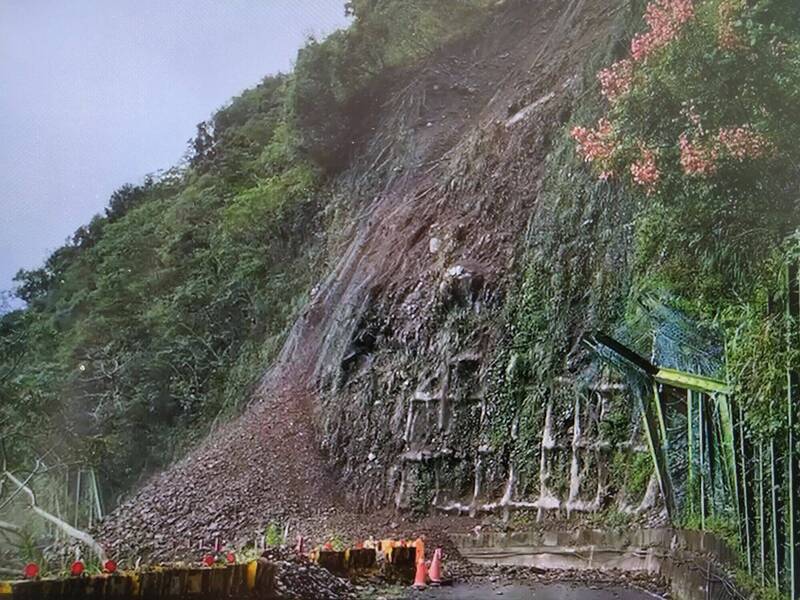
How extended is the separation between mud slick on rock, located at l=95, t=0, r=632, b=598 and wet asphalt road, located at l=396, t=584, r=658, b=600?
0.11 meters

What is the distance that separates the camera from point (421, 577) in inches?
108

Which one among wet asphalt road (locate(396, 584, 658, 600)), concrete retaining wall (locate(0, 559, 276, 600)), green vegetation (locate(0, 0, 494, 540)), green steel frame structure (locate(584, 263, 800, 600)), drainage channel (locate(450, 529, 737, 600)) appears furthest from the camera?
green vegetation (locate(0, 0, 494, 540))

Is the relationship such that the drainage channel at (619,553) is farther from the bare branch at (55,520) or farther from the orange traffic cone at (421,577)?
the bare branch at (55,520)

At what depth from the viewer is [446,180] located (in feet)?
11.8

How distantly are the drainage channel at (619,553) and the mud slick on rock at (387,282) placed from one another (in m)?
0.13

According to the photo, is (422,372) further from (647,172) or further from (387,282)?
(647,172)

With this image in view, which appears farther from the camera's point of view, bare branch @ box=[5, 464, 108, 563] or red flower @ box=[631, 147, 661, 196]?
bare branch @ box=[5, 464, 108, 563]

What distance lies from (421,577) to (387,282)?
1134mm

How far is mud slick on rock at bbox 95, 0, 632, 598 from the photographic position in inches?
119

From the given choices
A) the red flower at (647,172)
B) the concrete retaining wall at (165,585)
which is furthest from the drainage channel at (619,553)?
the red flower at (647,172)

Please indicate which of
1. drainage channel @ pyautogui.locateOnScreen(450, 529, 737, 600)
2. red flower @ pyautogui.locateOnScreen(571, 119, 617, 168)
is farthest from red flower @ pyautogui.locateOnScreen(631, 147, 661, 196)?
drainage channel @ pyautogui.locateOnScreen(450, 529, 737, 600)

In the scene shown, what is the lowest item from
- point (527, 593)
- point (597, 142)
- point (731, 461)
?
point (527, 593)

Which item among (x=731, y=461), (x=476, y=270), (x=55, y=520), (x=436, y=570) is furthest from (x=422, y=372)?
(x=55, y=520)

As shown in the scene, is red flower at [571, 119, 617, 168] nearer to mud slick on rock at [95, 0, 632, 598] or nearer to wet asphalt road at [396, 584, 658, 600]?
mud slick on rock at [95, 0, 632, 598]
